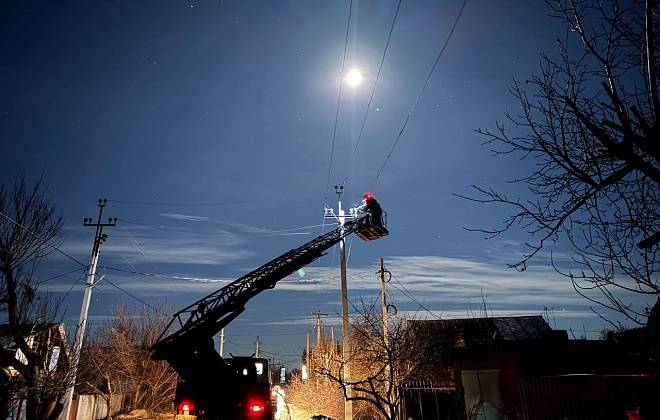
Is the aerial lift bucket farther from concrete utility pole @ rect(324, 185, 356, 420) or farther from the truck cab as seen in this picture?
the truck cab

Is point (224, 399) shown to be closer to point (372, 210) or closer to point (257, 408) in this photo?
point (257, 408)

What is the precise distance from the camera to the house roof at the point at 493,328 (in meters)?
35.9

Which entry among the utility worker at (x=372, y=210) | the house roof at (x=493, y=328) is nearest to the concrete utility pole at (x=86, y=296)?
the utility worker at (x=372, y=210)

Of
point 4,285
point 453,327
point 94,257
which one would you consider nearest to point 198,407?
point 4,285

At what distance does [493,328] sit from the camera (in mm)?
37125

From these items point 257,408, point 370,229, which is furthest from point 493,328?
point 257,408

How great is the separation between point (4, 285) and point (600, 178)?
1274cm

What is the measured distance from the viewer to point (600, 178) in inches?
114

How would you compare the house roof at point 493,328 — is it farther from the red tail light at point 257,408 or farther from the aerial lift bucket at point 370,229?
the red tail light at point 257,408

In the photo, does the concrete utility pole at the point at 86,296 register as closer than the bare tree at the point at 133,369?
Yes

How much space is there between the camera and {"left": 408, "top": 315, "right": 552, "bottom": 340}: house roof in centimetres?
3593

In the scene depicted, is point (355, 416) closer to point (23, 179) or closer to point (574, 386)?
point (574, 386)

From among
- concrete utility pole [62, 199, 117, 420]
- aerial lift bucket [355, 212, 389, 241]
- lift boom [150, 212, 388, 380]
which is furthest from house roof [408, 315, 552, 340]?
concrete utility pole [62, 199, 117, 420]

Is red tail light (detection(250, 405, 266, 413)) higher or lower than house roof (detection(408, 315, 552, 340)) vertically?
lower
